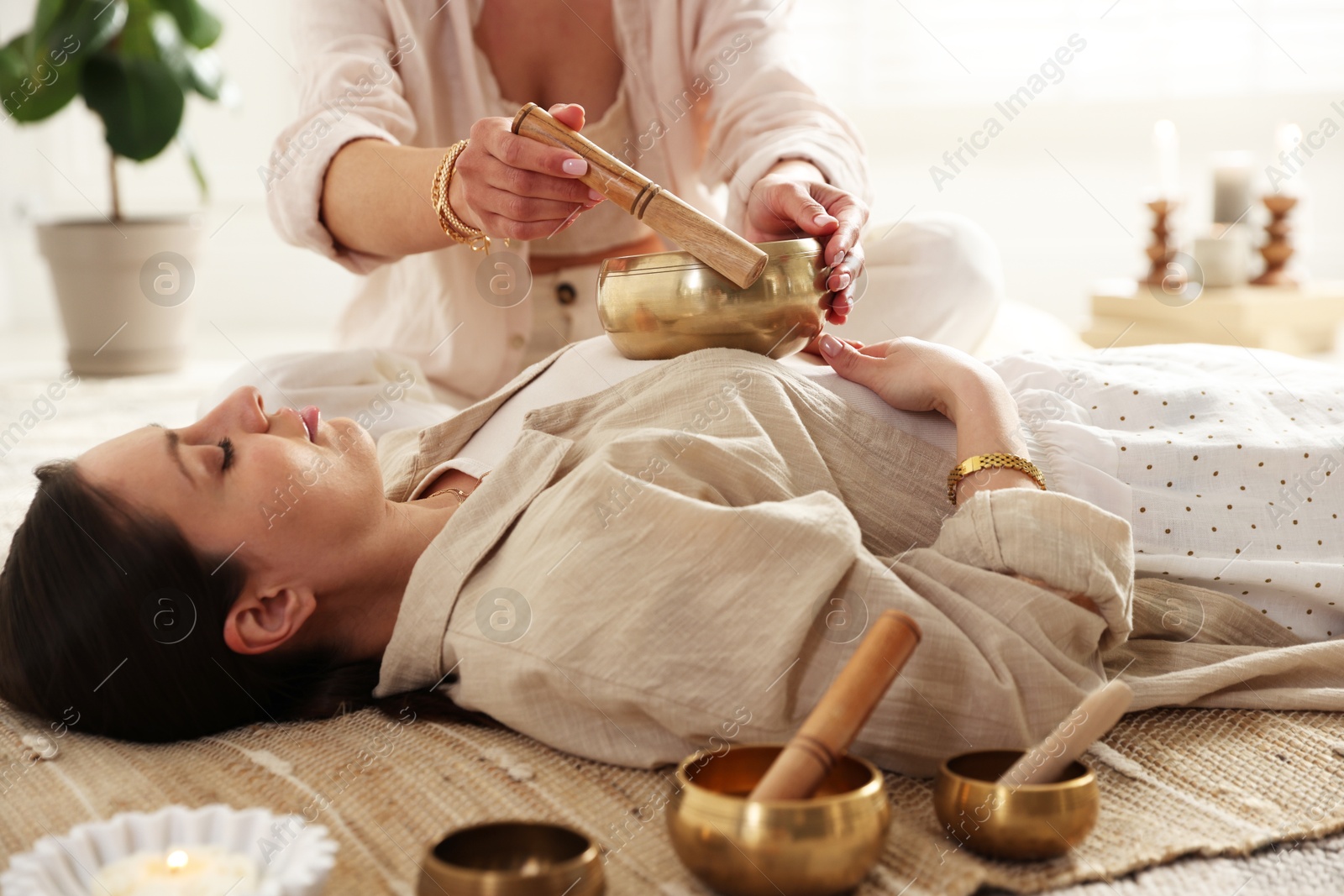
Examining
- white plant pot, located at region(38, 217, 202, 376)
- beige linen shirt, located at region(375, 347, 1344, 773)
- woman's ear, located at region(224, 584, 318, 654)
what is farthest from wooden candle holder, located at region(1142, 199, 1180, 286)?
white plant pot, located at region(38, 217, 202, 376)

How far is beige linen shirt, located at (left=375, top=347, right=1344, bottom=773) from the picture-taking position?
93cm

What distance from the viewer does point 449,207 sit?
1.36 m

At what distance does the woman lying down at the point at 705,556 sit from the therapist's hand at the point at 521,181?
16cm

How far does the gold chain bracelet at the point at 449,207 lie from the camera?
1342mm

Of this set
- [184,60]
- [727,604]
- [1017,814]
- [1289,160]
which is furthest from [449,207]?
[1289,160]

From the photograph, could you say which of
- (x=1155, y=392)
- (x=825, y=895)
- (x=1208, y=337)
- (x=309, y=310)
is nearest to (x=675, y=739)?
(x=825, y=895)

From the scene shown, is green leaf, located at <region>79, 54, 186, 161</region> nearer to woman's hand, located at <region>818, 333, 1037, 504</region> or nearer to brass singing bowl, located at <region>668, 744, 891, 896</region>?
woman's hand, located at <region>818, 333, 1037, 504</region>

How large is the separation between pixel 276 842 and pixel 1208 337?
2.59 meters

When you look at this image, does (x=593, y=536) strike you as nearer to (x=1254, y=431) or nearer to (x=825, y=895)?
(x=825, y=895)

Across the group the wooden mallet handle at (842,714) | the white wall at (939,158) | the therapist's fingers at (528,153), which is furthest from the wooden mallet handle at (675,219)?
the white wall at (939,158)

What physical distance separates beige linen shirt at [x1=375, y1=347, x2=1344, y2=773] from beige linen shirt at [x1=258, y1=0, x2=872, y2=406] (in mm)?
733

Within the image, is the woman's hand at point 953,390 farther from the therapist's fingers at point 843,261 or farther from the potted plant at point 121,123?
the potted plant at point 121,123

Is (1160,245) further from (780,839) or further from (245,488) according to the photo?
(780,839)

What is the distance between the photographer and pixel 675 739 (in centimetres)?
98
